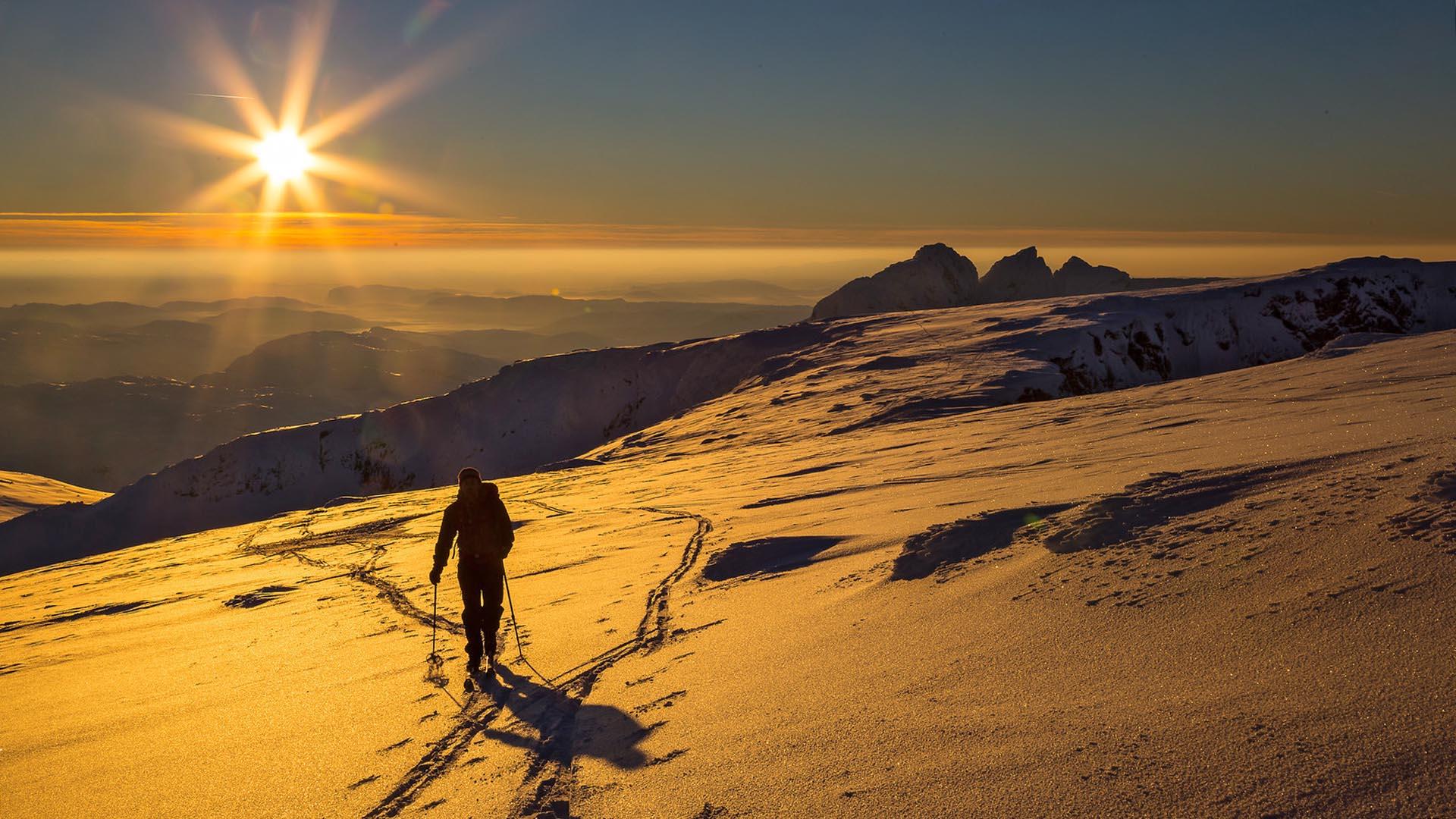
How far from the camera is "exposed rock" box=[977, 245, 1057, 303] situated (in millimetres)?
91750

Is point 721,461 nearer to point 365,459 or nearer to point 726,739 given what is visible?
point 726,739

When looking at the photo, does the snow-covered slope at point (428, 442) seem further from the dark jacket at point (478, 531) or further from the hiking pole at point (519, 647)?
the dark jacket at point (478, 531)

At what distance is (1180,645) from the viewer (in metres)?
4.43

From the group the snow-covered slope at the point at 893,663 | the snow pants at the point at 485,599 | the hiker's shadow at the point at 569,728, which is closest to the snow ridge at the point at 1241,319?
the snow-covered slope at the point at 893,663

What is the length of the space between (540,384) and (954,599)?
180 ft

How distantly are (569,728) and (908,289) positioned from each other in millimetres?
85193

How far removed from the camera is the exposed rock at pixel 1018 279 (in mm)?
91750

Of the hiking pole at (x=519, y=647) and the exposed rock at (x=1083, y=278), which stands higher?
the exposed rock at (x=1083, y=278)

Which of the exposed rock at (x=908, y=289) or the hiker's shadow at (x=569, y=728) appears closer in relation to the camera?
the hiker's shadow at (x=569, y=728)

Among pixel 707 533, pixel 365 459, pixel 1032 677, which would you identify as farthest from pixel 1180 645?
pixel 365 459

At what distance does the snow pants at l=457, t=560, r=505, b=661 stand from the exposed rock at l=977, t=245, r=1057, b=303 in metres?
90.3

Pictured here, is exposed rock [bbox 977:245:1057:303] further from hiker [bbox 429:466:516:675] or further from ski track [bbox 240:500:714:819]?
hiker [bbox 429:466:516:675]

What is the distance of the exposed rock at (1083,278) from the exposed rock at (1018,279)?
5.40 ft

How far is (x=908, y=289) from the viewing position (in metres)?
86.8
